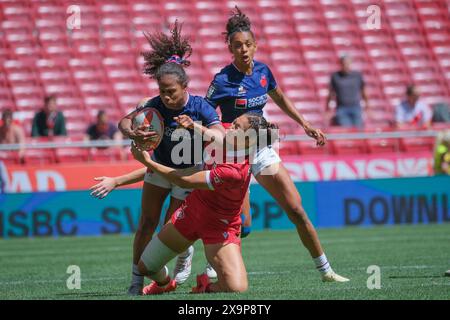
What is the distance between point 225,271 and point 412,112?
10.2m

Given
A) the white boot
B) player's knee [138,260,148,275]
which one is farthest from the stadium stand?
player's knee [138,260,148,275]

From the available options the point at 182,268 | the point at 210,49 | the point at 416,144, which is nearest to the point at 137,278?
the point at 182,268

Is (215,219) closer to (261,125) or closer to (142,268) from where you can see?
(142,268)

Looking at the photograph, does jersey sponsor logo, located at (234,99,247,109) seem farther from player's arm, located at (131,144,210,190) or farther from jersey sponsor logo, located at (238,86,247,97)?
player's arm, located at (131,144,210,190)

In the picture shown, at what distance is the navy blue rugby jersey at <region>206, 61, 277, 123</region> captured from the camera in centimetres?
874

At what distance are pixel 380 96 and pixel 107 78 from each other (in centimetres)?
565

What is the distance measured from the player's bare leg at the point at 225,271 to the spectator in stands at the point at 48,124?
9258 mm

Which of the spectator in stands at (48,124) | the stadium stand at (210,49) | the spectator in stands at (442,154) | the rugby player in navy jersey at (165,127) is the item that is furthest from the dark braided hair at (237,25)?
the stadium stand at (210,49)

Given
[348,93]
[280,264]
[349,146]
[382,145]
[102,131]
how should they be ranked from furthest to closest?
1. [348,93]
2. [102,131]
3. [349,146]
4. [382,145]
5. [280,264]

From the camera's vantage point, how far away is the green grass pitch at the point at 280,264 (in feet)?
24.7

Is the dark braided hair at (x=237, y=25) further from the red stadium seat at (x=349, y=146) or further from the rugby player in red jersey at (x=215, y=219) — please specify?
the red stadium seat at (x=349, y=146)

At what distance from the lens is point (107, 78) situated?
19.7m

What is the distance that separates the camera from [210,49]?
66.7 ft
